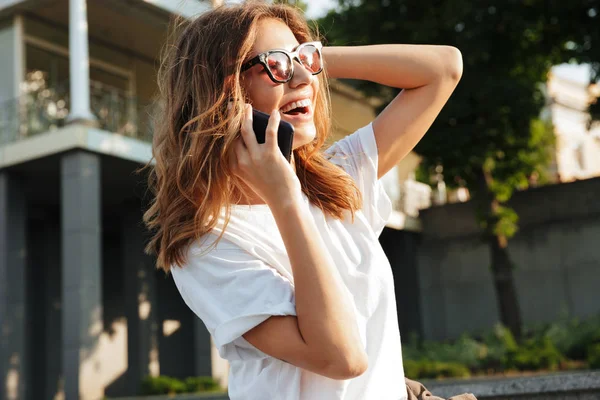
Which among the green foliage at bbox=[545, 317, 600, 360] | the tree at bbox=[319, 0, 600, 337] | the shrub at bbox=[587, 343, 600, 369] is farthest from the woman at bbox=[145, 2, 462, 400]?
the tree at bbox=[319, 0, 600, 337]

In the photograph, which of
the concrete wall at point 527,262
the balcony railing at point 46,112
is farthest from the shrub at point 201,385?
the concrete wall at point 527,262

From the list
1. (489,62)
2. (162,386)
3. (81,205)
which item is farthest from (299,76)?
(489,62)

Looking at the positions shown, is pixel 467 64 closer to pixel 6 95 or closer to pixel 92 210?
pixel 92 210

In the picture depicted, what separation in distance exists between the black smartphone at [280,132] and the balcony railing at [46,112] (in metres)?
11.6

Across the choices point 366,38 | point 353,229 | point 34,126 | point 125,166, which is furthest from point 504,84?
point 353,229

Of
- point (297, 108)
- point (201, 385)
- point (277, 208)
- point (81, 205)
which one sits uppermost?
point (81, 205)

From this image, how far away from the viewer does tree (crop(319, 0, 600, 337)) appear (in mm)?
14648

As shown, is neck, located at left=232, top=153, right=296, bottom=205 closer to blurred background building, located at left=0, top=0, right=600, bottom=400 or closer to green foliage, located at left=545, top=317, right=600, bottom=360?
blurred background building, located at left=0, top=0, right=600, bottom=400

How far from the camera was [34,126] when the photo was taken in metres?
13.2

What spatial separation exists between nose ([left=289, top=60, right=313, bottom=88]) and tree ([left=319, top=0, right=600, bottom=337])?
1322cm

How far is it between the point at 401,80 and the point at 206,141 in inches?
25.3

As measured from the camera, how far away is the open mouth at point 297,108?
1697mm

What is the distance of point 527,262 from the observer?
1845cm

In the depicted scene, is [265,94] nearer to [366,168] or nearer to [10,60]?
[366,168]
